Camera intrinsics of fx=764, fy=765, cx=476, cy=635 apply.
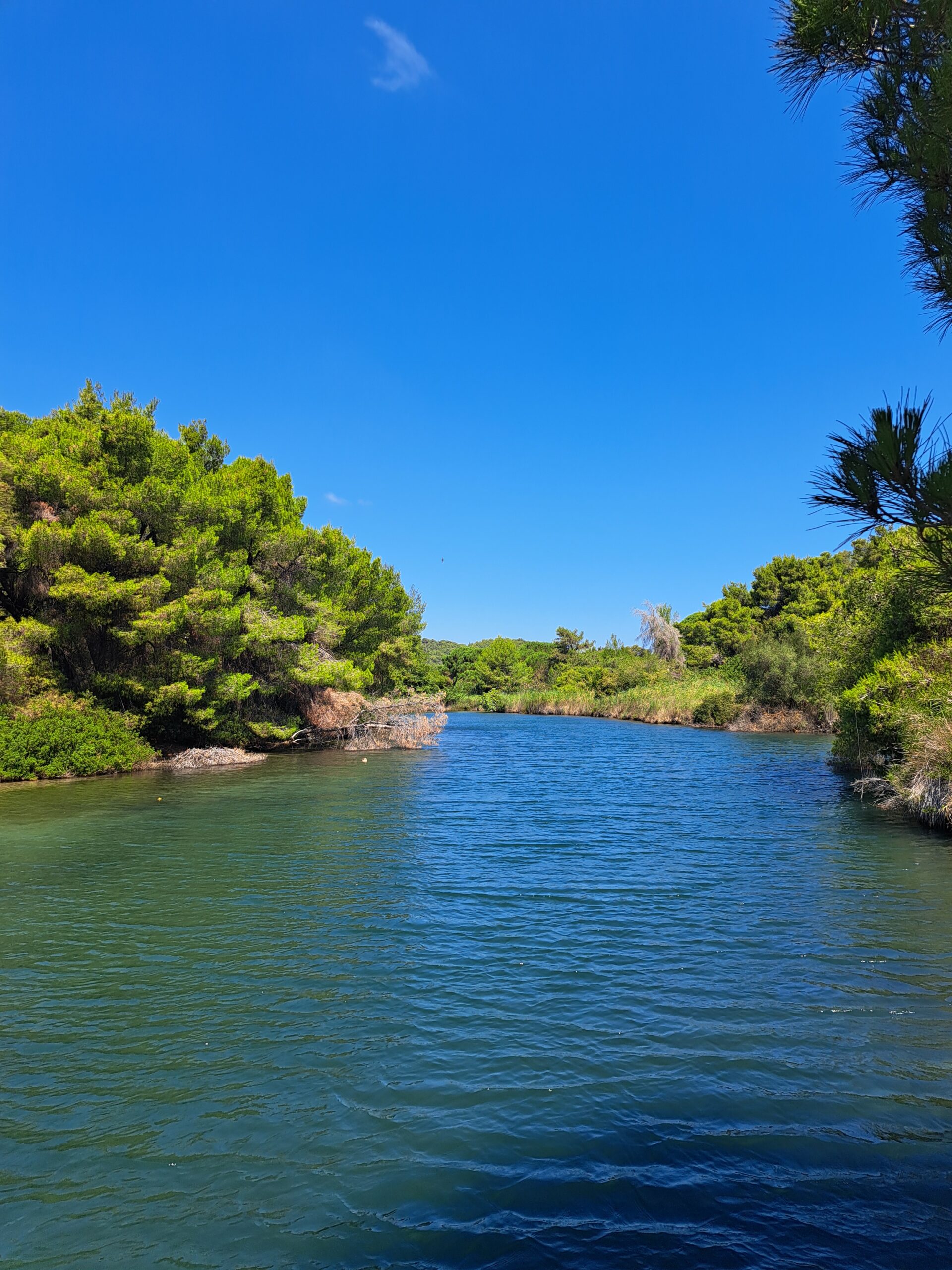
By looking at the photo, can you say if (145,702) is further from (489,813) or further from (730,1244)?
(730,1244)

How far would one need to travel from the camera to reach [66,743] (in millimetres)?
22516

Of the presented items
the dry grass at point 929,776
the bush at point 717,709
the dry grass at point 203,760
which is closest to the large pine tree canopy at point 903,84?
the dry grass at point 929,776

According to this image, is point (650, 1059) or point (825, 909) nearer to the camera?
point (650, 1059)

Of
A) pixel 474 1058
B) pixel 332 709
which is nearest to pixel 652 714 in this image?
pixel 332 709

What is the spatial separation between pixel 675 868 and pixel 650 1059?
663 cm

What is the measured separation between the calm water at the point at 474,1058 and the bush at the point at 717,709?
124 feet

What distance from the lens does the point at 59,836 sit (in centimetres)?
1445

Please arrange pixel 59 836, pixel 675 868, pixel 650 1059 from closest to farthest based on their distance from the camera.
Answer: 1. pixel 650 1059
2. pixel 675 868
3. pixel 59 836

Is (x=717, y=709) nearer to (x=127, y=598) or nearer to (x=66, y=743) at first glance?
(x=127, y=598)

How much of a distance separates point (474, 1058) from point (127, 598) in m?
20.0

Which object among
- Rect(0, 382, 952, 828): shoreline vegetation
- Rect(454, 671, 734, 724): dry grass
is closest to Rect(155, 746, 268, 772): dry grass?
Rect(0, 382, 952, 828): shoreline vegetation

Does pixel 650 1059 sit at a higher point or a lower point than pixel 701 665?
lower

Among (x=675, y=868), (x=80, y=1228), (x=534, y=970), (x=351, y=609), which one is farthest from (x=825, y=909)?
(x=351, y=609)

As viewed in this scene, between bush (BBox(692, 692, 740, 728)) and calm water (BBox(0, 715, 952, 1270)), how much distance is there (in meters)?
37.7
